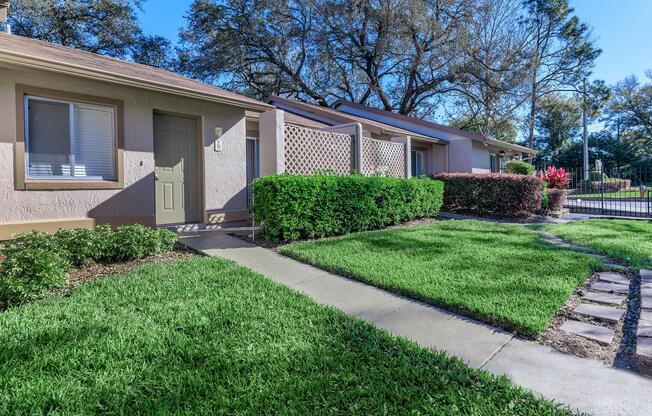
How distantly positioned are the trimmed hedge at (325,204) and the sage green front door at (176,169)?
208cm

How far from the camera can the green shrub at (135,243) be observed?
5.06 metres

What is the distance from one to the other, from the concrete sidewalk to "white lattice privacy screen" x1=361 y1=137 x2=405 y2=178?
18.5 feet

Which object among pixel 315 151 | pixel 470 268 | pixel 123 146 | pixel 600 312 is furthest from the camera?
pixel 315 151

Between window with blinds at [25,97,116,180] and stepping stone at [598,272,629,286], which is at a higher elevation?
window with blinds at [25,97,116,180]

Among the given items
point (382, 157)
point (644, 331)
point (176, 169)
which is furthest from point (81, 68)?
point (644, 331)

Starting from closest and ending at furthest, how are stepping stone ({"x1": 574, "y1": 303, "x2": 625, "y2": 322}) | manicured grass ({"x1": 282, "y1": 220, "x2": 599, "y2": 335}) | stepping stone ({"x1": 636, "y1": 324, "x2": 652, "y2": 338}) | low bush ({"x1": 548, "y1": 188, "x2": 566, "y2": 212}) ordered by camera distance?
stepping stone ({"x1": 636, "y1": 324, "x2": 652, "y2": 338}) < stepping stone ({"x1": 574, "y1": 303, "x2": 625, "y2": 322}) < manicured grass ({"x1": 282, "y1": 220, "x2": 599, "y2": 335}) < low bush ({"x1": 548, "y1": 188, "x2": 566, "y2": 212})

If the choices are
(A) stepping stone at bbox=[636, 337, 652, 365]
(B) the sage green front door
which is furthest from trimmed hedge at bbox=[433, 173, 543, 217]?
(A) stepping stone at bbox=[636, 337, 652, 365]

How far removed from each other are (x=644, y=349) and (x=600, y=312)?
80 cm

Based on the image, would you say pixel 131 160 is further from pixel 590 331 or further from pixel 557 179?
pixel 557 179

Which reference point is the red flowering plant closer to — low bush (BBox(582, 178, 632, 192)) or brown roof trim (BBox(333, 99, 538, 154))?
brown roof trim (BBox(333, 99, 538, 154))

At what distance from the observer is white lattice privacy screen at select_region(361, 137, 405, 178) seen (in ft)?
31.9

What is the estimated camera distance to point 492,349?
9.12 ft

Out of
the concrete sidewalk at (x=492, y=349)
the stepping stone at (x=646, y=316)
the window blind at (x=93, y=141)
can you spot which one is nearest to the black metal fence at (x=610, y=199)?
the stepping stone at (x=646, y=316)

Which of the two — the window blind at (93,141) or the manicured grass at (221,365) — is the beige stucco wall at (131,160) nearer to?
the window blind at (93,141)
